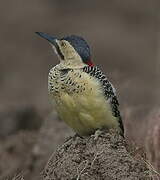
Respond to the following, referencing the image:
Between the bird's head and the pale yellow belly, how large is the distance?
0.33m

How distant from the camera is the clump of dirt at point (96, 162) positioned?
21.3 feet

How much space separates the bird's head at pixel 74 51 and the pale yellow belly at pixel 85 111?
0.33m

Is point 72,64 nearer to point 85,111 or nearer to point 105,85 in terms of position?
point 105,85

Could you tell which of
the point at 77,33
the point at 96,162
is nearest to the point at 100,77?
the point at 96,162

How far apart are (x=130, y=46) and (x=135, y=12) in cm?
147

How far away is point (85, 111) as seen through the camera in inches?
273

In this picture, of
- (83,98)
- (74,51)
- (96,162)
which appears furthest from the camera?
(74,51)

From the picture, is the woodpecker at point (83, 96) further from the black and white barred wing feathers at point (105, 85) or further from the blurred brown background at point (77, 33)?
the blurred brown background at point (77, 33)

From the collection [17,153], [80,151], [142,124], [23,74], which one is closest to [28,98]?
[23,74]

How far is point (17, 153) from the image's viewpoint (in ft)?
34.2

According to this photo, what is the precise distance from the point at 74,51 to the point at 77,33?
32.8 ft

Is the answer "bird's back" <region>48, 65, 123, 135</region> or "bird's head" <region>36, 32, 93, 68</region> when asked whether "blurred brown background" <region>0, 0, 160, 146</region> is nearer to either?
"bird's head" <region>36, 32, 93, 68</region>

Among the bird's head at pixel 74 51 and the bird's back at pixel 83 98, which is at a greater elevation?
the bird's head at pixel 74 51

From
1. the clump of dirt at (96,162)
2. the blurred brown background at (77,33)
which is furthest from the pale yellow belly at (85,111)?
the blurred brown background at (77,33)
